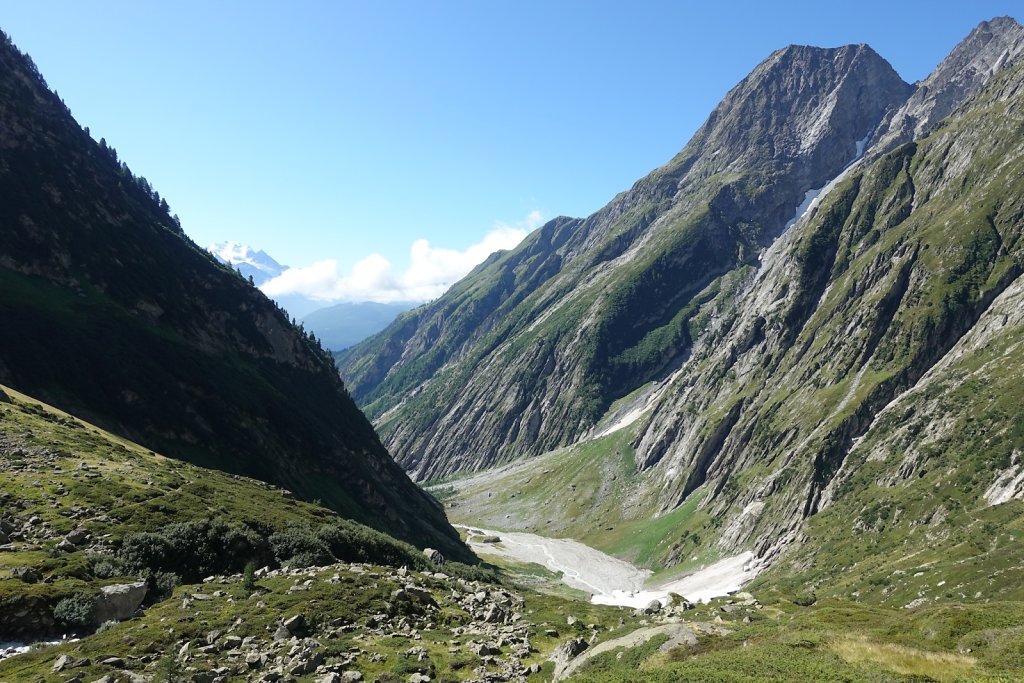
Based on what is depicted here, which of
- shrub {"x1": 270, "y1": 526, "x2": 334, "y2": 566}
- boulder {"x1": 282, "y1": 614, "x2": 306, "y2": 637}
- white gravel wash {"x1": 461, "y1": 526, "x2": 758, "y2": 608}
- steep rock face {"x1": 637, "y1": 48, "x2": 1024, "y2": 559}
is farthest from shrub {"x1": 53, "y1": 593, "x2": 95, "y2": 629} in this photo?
steep rock face {"x1": 637, "y1": 48, "x2": 1024, "y2": 559}

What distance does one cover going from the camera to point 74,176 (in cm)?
12825

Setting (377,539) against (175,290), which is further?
(175,290)

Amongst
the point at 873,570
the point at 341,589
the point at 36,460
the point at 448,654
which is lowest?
the point at 873,570

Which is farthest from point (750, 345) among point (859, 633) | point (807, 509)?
point (859, 633)

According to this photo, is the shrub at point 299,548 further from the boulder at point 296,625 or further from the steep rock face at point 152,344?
the steep rock face at point 152,344

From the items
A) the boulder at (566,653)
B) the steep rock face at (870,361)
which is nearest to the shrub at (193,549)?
the boulder at (566,653)

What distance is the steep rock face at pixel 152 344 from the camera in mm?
85375

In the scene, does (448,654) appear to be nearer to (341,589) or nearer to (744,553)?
(341,589)

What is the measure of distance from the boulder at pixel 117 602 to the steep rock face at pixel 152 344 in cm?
5669

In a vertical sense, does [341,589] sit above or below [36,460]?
below

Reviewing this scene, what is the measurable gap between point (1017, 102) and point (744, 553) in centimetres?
17675

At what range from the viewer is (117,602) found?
32.2 metres

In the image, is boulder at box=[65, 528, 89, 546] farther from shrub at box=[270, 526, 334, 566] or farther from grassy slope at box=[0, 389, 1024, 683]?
shrub at box=[270, 526, 334, 566]

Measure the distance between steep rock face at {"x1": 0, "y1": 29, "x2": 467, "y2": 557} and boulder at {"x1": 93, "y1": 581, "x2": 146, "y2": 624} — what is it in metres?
56.7
